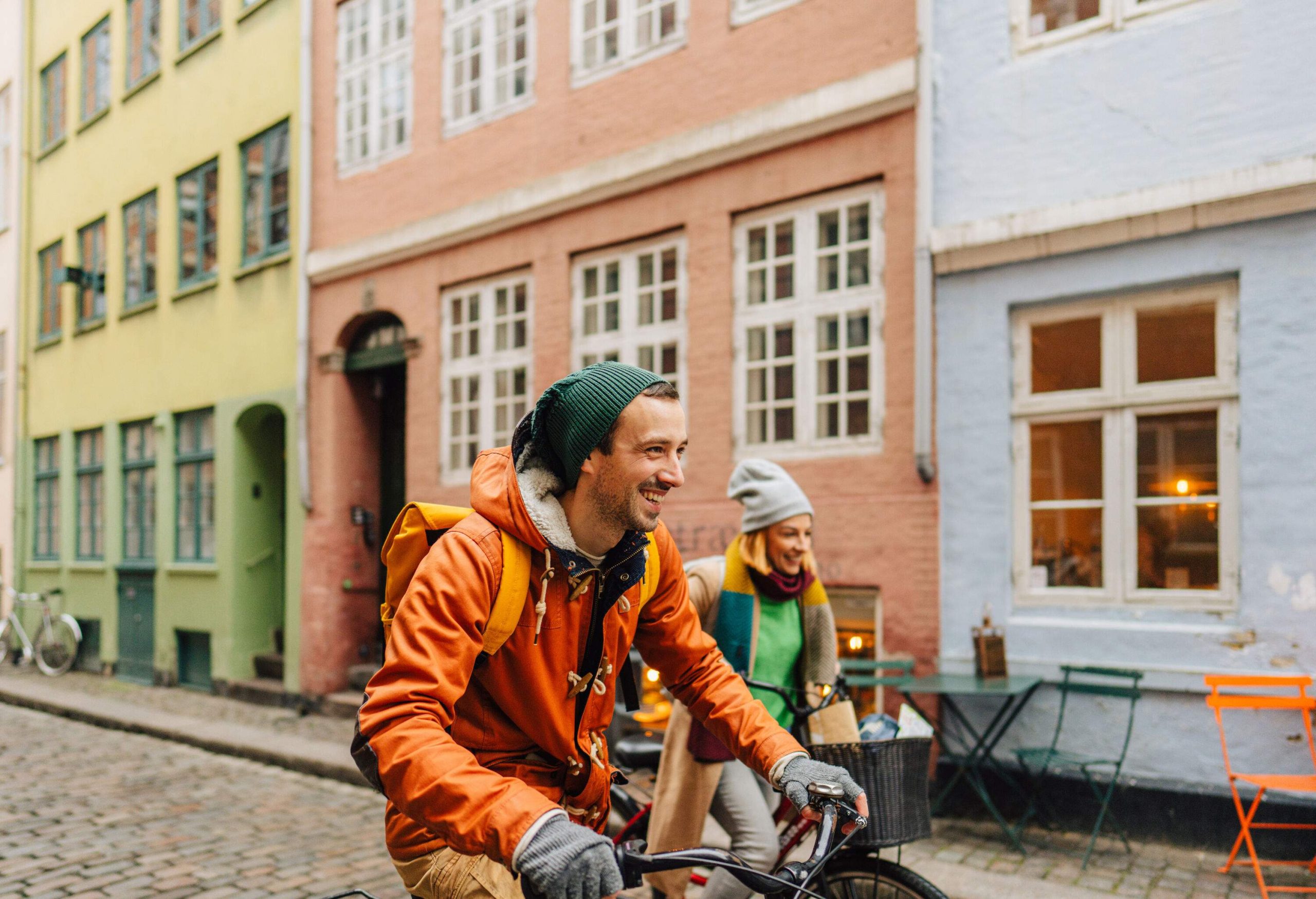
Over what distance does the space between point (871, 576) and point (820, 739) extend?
3.20 meters

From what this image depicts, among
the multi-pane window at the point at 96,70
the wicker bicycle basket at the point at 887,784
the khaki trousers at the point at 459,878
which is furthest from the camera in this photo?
the multi-pane window at the point at 96,70

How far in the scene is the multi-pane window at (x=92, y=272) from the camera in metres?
16.3

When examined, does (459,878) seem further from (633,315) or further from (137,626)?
(137,626)

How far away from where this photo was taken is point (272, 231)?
42.5ft

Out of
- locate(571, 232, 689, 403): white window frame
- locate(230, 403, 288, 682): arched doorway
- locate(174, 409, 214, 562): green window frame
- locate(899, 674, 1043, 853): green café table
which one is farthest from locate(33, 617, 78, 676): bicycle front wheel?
locate(899, 674, 1043, 853): green café table

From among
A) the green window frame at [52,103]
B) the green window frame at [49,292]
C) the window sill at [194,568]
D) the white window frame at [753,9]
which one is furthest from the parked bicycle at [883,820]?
the green window frame at [52,103]

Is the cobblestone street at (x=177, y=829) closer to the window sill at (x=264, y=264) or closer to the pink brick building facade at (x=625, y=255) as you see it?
the pink brick building facade at (x=625, y=255)

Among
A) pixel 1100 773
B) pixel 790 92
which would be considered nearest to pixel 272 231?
pixel 790 92

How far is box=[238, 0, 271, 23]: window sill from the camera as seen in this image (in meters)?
13.0

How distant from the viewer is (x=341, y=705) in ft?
36.5

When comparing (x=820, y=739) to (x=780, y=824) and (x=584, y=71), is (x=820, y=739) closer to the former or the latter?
(x=780, y=824)

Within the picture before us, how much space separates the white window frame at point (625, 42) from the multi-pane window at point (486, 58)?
56 cm

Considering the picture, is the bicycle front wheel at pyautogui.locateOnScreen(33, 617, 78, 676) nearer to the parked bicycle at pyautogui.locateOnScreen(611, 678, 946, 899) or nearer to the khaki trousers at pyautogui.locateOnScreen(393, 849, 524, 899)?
the parked bicycle at pyautogui.locateOnScreen(611, 678, 946, 899)

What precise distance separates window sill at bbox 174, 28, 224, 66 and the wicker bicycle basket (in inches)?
526
